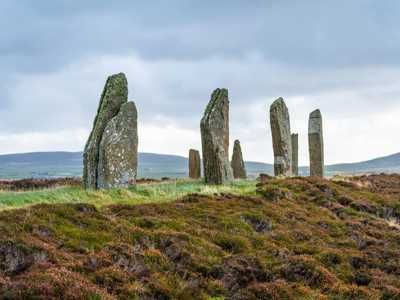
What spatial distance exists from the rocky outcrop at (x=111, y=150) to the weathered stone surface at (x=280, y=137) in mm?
12194

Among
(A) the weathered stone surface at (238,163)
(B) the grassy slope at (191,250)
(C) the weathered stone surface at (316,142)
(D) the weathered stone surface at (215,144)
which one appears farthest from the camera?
(C) the weathered stone surface at (316,142)

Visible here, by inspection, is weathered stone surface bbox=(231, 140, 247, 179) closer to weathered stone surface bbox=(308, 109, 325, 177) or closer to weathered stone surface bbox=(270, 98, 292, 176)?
weathered stone surface bbox=(270, 98, 292, 176)

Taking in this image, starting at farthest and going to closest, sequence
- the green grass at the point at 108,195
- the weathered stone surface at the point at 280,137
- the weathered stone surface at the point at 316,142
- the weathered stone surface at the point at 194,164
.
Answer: the weathered stone surface at the point at 316,142
the weathered stone surface at the point at 194,164
the weathered stone surface at the point at 280,137
the green grass at the point at 108,195

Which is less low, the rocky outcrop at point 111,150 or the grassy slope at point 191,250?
the rocky outcrop at point 111,150

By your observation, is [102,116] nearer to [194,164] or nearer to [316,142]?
[194,164]

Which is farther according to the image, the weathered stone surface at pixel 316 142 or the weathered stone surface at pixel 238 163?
the weathered stone surface at pixel 316 142

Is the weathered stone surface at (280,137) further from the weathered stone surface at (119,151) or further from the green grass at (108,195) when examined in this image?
the weathered stone surface at (119,151)

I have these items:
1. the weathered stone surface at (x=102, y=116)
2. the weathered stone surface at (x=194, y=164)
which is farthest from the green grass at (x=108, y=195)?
the weathered stone surface at (x=194, y=164)

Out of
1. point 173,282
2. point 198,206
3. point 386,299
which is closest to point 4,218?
point 173,282

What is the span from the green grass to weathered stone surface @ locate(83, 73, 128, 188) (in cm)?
119

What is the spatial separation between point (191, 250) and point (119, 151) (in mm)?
9737

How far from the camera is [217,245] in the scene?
605 inches

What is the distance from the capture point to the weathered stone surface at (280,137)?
112ft

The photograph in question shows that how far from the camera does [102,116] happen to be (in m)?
24.6
